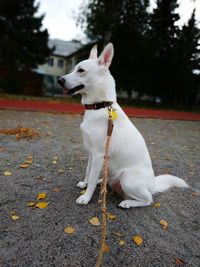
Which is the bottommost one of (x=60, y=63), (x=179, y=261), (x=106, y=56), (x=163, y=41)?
(x=179, y=261)

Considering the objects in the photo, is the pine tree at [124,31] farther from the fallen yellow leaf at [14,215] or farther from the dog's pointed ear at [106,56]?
the fallen yellow leaf at [14,215]

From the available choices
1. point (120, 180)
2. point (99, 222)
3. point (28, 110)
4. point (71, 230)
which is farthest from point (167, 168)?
point (28, 110)

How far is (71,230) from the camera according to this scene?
8.52ft

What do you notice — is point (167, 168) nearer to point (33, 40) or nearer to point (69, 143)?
point (69, 143)

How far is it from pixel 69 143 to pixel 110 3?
1872 cm

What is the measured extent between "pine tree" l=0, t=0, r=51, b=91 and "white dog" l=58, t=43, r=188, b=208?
2278 centimetres

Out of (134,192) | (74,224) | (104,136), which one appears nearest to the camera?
(74,224)

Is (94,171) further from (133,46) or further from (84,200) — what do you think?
(133,46)

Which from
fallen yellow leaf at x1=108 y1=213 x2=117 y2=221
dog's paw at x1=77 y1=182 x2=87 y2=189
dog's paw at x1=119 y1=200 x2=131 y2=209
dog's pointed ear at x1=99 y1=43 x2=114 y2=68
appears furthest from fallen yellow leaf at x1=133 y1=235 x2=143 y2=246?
dog's pointed ear at x1=99 y1=43 x2=114 y2=68

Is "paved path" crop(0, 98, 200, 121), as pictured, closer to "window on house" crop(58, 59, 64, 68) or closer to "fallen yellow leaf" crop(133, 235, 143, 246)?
"fallen yellow leaf" crop(133, 235, 143, 246)

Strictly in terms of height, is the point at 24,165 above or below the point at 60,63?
below

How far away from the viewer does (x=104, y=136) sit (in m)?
2.89

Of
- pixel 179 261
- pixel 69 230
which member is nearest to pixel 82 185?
pixel 69 230

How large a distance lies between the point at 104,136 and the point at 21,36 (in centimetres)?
2565
